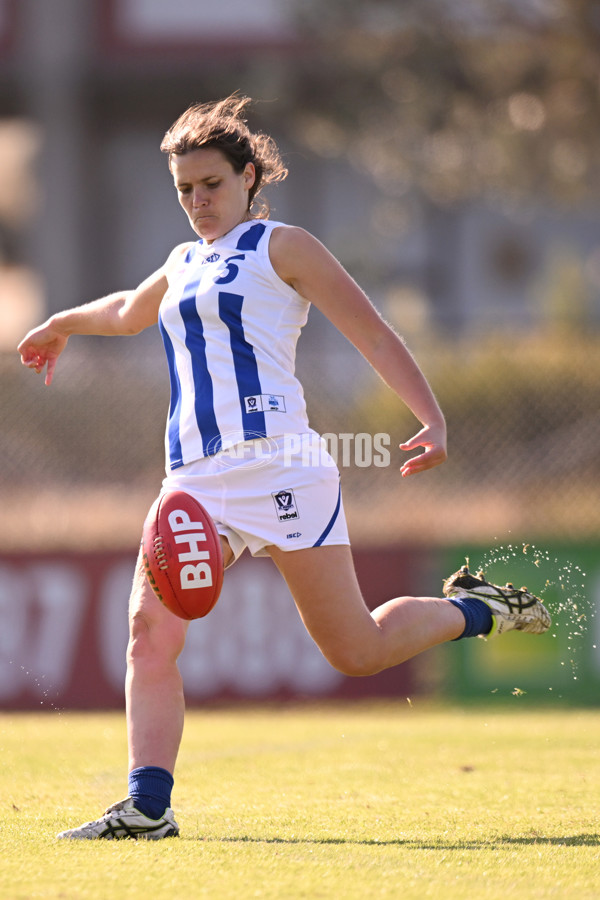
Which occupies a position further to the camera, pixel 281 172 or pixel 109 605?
pixel 109 605

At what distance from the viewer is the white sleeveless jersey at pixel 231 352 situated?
151 inches

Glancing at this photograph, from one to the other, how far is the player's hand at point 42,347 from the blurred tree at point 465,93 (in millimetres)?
8058

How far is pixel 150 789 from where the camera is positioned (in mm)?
3705

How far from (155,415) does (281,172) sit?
6142 mm

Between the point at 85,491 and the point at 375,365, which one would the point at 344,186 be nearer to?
the point at 85,491

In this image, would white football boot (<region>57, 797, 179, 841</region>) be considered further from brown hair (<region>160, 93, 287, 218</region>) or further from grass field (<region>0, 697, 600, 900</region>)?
brown hair (<region>160, 93, 287, 218</region>)

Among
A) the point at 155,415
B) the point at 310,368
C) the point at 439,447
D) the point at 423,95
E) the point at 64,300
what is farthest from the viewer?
the point at 64,300

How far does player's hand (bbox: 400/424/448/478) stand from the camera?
149 inches

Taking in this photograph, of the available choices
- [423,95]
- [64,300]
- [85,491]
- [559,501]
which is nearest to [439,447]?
[559,501]

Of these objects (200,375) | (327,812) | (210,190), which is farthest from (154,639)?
(210,190)

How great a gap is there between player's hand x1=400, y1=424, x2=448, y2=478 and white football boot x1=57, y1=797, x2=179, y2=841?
1.19 metres

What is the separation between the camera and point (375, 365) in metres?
3.98

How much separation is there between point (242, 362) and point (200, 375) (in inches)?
5.1

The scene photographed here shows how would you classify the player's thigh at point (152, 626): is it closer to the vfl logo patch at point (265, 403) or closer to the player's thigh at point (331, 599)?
the player's thigh at point (331, 599)
